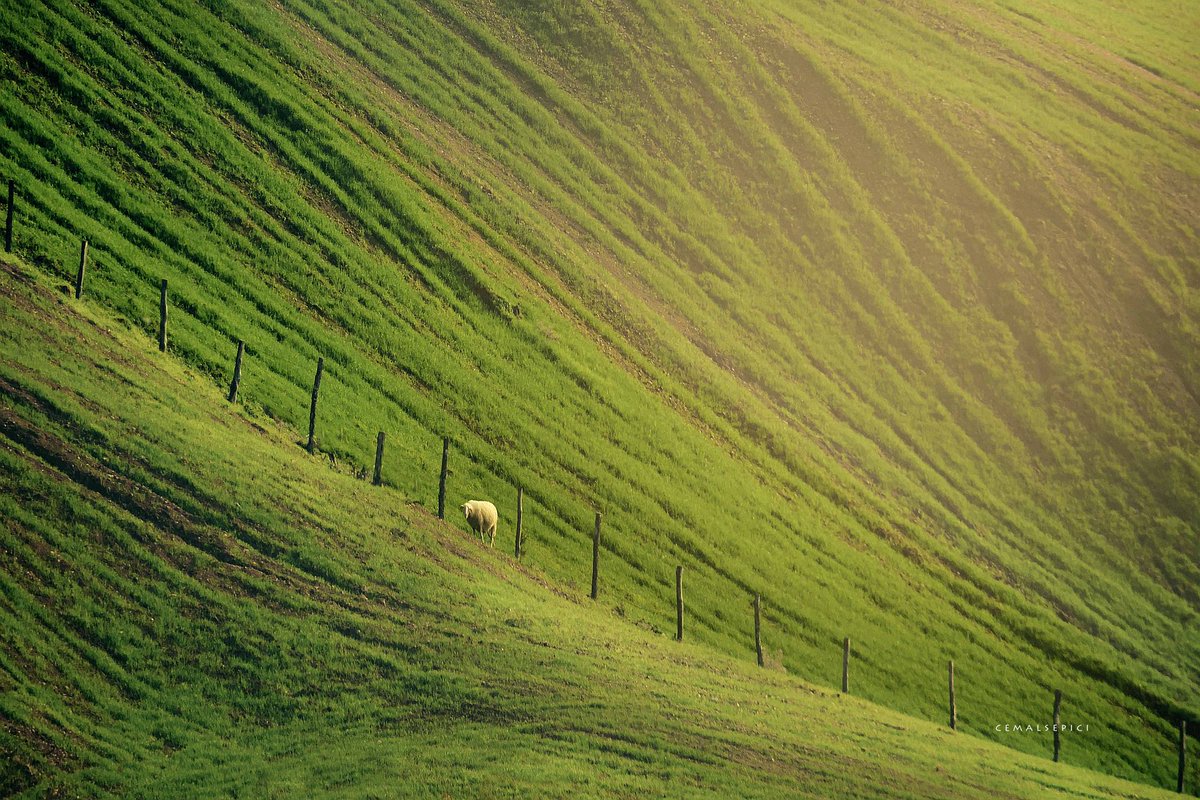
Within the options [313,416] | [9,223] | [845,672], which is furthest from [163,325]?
[845,672]

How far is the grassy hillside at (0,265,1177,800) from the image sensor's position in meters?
29.0

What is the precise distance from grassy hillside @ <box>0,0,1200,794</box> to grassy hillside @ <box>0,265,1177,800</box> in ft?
1.81

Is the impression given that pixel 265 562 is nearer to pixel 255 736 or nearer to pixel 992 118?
pixel 255 736

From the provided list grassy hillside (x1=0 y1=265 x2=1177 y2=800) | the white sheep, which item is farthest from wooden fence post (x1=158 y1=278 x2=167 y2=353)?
the white sheep

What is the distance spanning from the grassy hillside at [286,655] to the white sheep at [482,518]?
2686mm

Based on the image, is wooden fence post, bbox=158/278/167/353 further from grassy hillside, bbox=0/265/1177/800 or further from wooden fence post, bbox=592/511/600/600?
wooden fence post, bbox=592/511/600/600

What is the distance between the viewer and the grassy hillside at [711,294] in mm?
51875

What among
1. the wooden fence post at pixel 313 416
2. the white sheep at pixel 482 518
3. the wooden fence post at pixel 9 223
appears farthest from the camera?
the white sheep at pixel 482 518

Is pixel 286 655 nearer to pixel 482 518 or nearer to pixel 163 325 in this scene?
pixel 482 518

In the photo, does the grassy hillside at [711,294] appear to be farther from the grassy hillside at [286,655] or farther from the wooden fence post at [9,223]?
the wooden fence post at [9,223]

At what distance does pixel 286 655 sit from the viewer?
107ft

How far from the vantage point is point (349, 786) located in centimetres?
2848

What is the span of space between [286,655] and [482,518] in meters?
14.2

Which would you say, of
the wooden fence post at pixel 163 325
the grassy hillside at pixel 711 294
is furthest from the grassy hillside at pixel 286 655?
the wooden fence post at pixel 163 325
